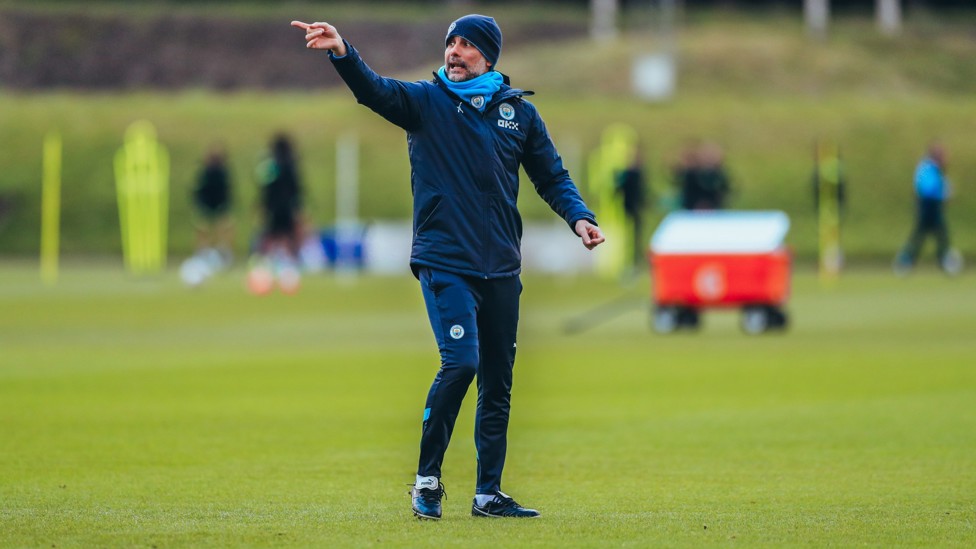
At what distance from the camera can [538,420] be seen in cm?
1251

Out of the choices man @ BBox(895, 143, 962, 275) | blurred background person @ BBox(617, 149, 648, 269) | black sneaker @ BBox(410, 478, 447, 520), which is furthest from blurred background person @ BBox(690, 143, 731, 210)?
black sneaker @ BBox(410, 478, 447, 520)

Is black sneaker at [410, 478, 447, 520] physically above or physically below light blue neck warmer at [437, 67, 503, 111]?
below

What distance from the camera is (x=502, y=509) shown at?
773 cm

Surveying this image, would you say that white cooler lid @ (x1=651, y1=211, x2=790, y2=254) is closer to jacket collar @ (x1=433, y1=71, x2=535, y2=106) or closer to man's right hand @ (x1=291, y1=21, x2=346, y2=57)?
jacket collar @ (x1=433, y1=71, x2=535, y2=106)

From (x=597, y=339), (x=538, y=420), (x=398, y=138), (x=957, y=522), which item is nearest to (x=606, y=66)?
(x=398, y=138)

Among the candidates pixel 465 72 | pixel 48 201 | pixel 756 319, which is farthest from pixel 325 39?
pixel 48 201

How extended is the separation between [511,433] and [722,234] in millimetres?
10714

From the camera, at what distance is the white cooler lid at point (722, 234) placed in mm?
21594

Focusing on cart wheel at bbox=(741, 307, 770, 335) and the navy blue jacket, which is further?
cart wheel at bbox=(741, 307, 770, 335)

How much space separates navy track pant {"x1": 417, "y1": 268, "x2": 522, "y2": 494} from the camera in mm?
7555

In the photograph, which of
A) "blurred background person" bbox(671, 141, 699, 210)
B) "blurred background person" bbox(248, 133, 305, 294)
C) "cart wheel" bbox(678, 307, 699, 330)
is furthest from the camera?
"blurred background person" bbox(671, 141, 699, 210)

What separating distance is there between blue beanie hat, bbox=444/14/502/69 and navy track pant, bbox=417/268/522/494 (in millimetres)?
950

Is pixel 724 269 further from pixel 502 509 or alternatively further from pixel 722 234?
pixel 502 509

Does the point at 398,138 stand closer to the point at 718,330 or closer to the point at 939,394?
the point at 718,330
